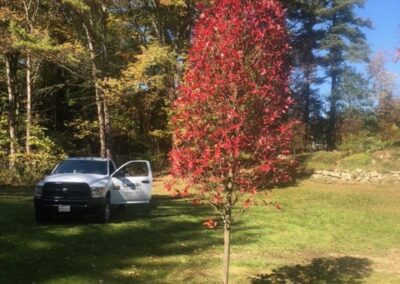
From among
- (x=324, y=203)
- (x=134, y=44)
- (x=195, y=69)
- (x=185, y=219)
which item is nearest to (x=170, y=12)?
(x=134, y=44)

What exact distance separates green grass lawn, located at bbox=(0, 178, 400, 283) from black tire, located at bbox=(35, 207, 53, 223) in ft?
1.22

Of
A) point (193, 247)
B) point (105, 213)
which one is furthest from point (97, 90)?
point (193, 247)

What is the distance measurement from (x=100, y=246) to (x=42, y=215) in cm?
282

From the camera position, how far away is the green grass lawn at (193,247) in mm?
9617

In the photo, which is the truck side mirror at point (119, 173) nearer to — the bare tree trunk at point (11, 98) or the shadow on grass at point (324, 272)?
the shadow on grass at point (324, 272)

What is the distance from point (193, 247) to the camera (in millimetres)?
12414

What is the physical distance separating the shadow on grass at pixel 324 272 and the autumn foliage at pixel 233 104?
3.20m

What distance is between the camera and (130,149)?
45562mm

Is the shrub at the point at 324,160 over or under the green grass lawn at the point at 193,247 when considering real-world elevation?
over

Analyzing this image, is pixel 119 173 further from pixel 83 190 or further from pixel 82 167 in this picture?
pixel 83 190

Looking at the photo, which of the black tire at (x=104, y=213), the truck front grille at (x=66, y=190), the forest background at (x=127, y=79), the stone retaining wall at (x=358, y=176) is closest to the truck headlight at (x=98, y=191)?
the truck front grille at (x=66, y=190)

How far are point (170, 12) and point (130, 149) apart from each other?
16.3m

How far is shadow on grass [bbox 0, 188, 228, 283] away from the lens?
9195 mm

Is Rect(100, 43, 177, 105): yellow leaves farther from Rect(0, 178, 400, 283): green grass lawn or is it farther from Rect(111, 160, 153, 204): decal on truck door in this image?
Rect(111, 160, 153, 204): decal on truck door
